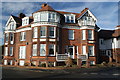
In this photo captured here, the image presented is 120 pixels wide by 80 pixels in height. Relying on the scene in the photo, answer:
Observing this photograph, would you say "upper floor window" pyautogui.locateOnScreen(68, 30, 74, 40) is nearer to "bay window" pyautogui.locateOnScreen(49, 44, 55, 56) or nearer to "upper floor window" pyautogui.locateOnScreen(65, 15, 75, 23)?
"upper floor window" pyautogui.locateOnScreen(65, 15, 75, 23)

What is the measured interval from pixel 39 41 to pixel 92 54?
11743mm

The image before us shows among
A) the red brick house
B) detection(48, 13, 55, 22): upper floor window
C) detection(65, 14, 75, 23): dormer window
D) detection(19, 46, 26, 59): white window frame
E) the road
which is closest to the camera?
the road

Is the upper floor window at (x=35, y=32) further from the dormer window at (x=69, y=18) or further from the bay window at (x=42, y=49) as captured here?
the dormer window at (x=69, y=18)

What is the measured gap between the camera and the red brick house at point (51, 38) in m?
25.5

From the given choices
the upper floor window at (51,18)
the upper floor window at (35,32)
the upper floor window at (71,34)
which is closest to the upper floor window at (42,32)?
the upper floor window at (35,32)

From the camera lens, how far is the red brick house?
25.5 metres

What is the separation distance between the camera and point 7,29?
33.0 metres

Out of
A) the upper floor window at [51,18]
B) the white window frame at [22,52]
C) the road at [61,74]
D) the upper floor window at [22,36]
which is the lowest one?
the road at [61,74]

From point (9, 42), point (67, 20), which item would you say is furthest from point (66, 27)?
point (9, 42)

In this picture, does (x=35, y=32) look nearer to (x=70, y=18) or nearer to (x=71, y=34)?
(x=71, y=34)

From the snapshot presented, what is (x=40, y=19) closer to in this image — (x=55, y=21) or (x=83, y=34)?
(x=55, y=21)

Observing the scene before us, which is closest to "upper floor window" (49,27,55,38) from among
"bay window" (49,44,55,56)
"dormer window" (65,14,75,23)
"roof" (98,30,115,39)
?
"bay window" (49,44,55,56)

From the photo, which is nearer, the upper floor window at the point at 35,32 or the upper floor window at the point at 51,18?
the upper floor window at the point at 51,18

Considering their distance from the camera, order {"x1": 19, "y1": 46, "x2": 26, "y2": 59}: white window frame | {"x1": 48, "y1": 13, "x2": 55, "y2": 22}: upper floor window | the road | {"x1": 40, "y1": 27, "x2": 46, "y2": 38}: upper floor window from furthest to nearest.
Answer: {"x1": 19, "y1": 46, "x2": 26, "y2": 59}: white window frame < {"x1": 48, "y1": 13, "x2": 55, "y2": 22}: upper floor window < {"x1": 40, "y1": 27, "x2": 46, "y2": 38}: upper floor window < the road
